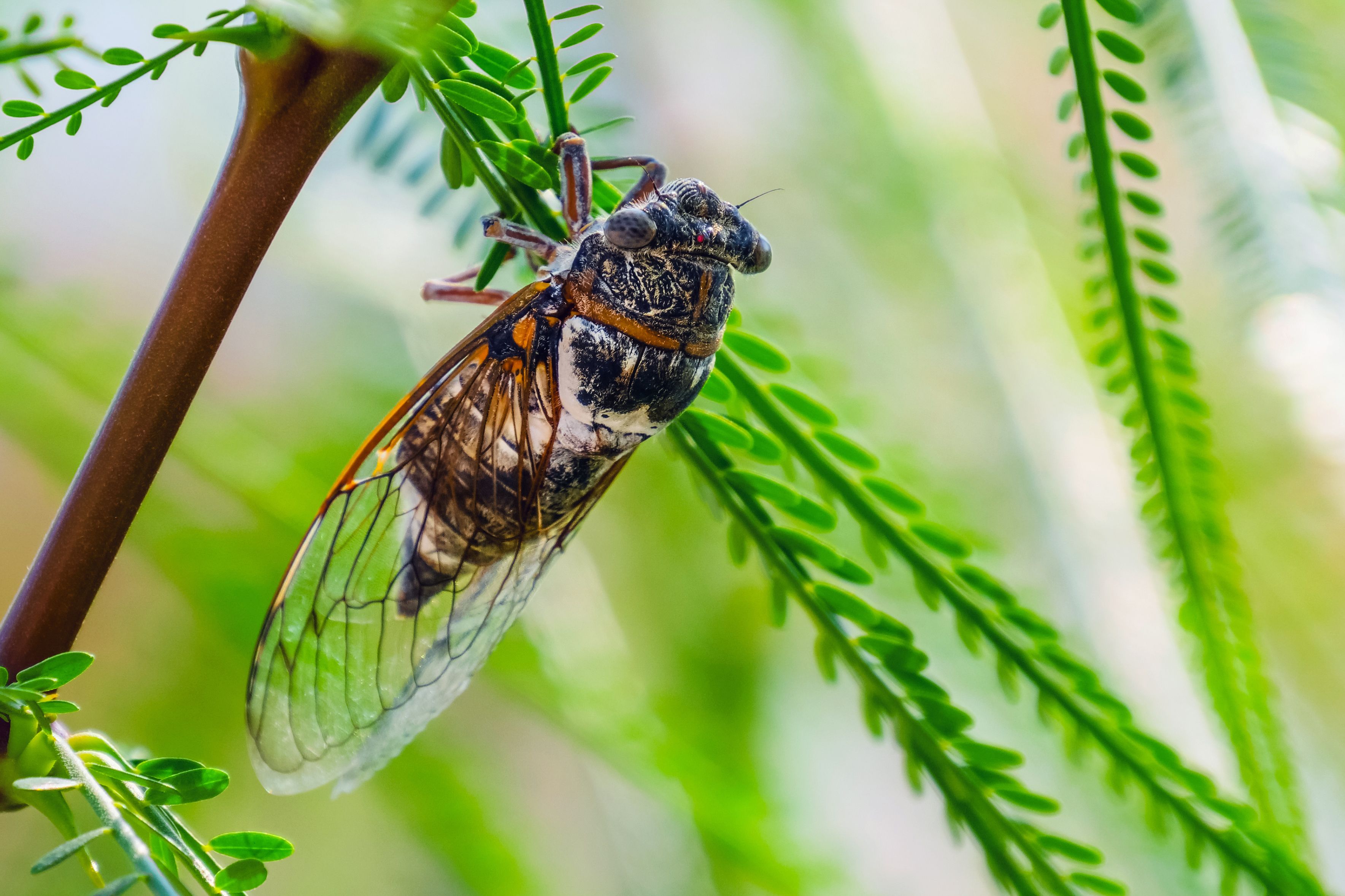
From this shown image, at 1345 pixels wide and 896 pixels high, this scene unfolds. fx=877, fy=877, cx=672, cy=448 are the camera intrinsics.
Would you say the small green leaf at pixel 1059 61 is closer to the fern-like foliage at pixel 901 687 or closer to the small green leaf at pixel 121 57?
the fern-like foliage at pixel 901 687

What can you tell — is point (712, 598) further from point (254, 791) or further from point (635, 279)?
point (635, 279)

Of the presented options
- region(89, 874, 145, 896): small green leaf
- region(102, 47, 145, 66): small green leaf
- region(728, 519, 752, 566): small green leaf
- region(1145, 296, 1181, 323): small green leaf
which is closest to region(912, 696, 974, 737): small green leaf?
region(728, 519, 752, 566): small green leaf

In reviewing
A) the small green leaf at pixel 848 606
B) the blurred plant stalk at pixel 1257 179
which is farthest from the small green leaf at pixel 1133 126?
the small green leaf at pixel 848 606

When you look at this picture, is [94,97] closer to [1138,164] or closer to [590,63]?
[590,63]

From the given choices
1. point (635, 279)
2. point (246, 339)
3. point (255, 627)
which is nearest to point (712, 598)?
point (255, 627)

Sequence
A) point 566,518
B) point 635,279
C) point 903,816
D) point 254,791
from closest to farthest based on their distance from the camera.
Answer: point 635,279 → point 566,518 → point 254,791 → point 903,816
